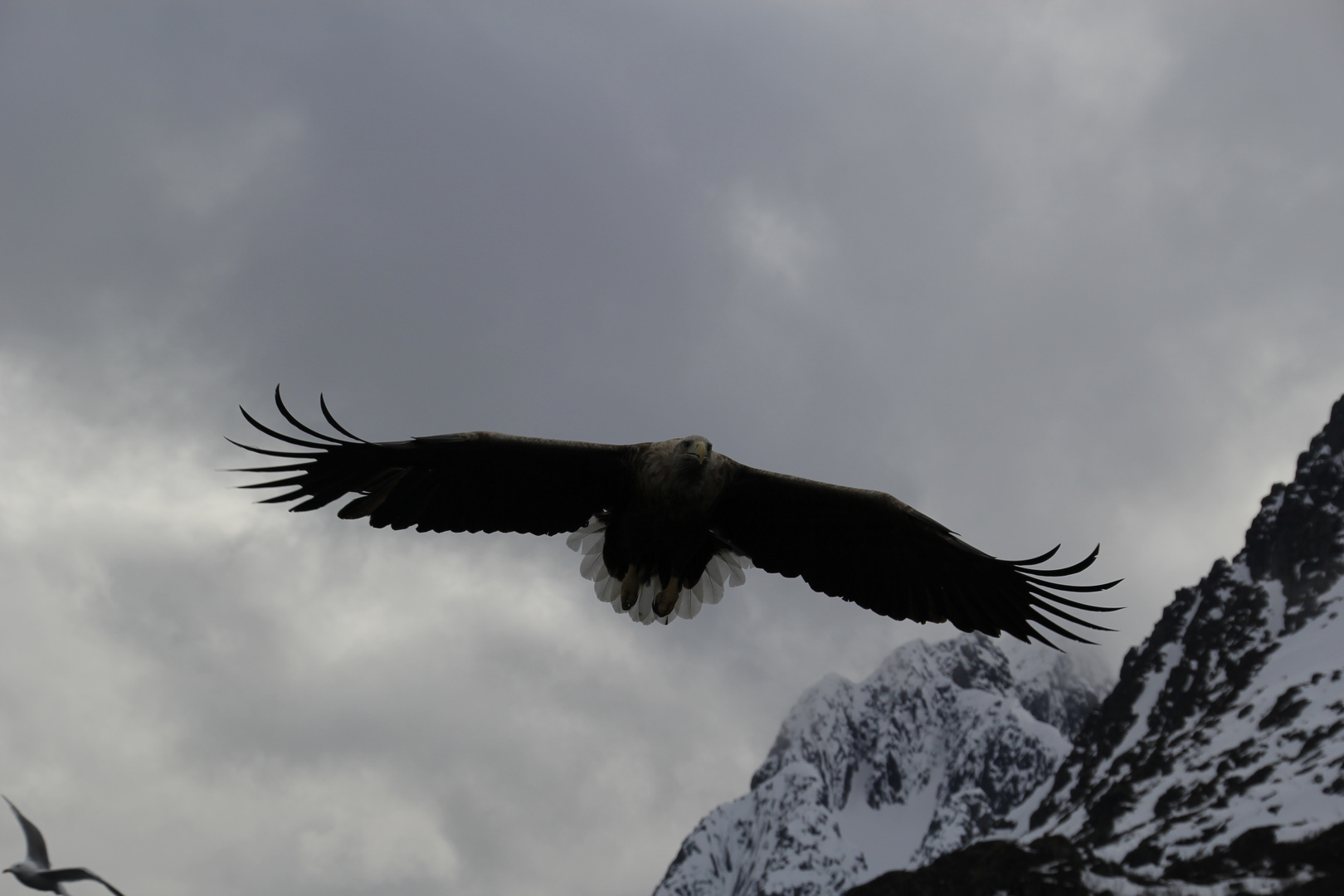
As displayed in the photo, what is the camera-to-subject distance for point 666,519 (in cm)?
947

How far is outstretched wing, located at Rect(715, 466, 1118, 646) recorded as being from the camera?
10180 mm

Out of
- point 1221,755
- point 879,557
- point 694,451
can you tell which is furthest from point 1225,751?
point 694,451

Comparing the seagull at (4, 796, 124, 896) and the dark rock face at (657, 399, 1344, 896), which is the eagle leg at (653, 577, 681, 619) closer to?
the seagull at (4, 796, 124, 896)

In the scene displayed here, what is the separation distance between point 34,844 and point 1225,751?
128m

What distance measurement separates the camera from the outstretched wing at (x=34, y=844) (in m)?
8.33

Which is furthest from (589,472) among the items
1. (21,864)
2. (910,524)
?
(21,864)

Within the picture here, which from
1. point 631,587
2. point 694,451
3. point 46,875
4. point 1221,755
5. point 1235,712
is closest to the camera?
point 46,875

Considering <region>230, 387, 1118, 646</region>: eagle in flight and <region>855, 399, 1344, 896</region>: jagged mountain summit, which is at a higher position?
<region>855, 399, 1344, 896</region>: jagged mountain summit

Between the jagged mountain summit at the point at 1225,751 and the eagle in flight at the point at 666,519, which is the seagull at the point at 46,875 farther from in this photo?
the jagged mountain summit at the point at 1225,751

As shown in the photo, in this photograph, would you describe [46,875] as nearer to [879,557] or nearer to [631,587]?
[631,587]

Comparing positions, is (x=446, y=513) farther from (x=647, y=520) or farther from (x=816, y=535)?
(x=816, y=535)

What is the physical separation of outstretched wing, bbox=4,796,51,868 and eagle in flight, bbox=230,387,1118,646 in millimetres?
3091

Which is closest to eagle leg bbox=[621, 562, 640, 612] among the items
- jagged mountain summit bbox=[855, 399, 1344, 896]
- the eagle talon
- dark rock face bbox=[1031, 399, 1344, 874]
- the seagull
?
the eagle talon

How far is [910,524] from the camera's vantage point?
10.3 m
